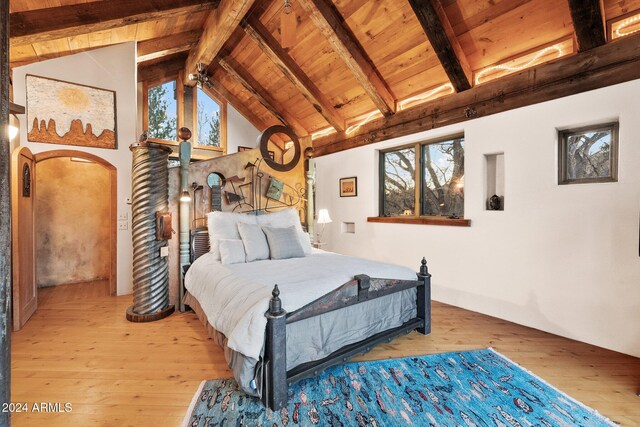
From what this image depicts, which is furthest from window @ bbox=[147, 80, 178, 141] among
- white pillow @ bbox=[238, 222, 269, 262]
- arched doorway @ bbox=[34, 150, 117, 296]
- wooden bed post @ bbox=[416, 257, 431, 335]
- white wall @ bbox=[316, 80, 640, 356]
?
wooden bed post @ bbox=[416, 257, 431, 335]

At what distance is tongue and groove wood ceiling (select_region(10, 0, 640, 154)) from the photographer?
104 inches

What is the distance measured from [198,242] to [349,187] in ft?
8.18

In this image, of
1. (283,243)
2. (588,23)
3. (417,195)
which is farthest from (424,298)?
(588,23)

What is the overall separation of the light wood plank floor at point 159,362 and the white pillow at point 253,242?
0.86m

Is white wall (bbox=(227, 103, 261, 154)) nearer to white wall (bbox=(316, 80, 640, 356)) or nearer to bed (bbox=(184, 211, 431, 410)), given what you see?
bed (bbox=(184, 211, 431, 410))

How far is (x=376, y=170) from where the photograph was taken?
4.53 m

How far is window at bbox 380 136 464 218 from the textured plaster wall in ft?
13.7

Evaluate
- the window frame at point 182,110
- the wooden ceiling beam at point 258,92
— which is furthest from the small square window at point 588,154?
the window frame at point 182,110

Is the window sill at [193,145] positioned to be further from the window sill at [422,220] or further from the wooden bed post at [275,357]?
the wooden bed post at [275,357]

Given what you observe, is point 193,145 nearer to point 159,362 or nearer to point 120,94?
point 120,94

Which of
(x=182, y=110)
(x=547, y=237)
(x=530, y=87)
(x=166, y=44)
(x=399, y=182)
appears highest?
(x=166, y=44)

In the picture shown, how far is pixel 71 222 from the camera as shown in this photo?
4559mm

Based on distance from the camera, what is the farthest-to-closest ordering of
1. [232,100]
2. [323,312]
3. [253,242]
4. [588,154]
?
[232,100] < [253,242] < [588,154] < [323,312]

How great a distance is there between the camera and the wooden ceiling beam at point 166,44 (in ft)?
13.9
